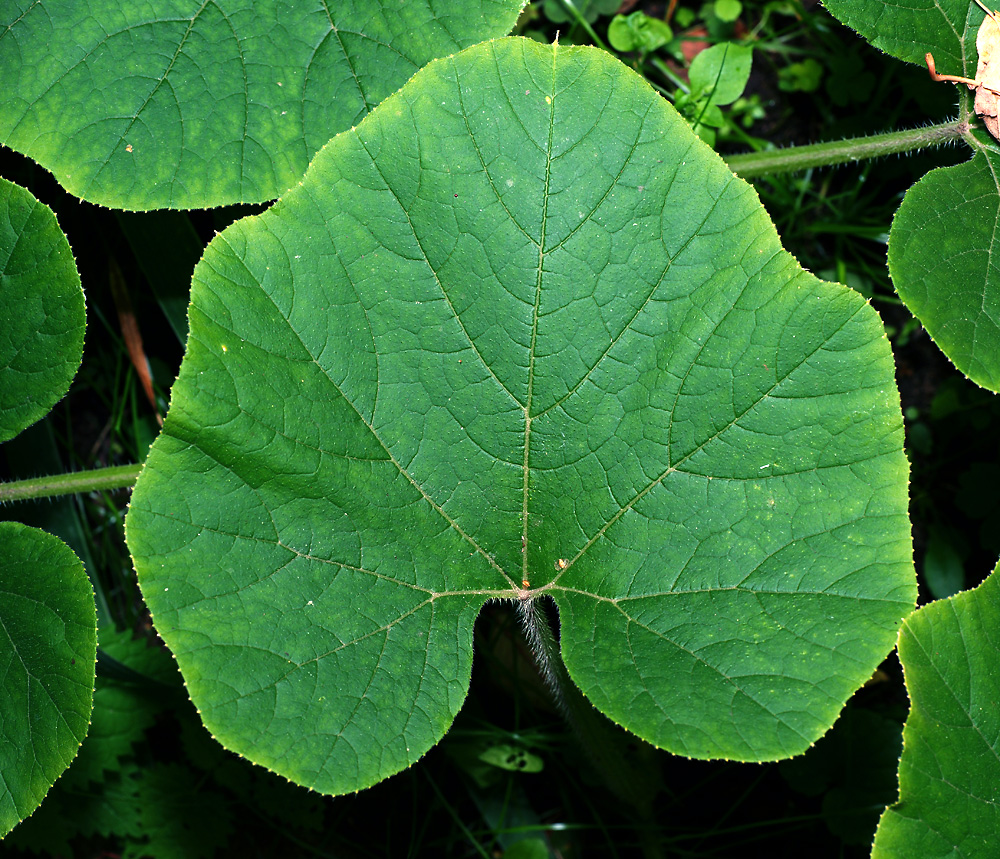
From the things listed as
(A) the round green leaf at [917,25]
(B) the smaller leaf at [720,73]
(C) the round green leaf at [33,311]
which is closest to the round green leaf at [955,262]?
(A) the round green leaf at [917,25]

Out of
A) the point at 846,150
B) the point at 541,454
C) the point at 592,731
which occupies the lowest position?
the point at 592,731

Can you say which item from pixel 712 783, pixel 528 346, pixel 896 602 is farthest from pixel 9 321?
pixel 712 783

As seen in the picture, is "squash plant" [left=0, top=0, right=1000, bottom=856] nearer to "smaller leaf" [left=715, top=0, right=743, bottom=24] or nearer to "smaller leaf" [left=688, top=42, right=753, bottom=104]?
"smaller leaf" [left=688, top=42, right=753, bottom=104]

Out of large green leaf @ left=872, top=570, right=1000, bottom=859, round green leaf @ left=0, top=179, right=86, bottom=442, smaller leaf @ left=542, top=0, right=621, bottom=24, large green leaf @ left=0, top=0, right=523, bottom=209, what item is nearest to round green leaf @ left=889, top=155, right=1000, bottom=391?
large green leaf @ left=872, top=570, right=1000, bottom=859

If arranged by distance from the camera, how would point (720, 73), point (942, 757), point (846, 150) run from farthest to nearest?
1. point (720, 73)
2. point (846, 150)
3. point (942, 757)

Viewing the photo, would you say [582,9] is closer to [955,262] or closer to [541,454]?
[955,262]

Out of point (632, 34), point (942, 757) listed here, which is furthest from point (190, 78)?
point (942, 757)
